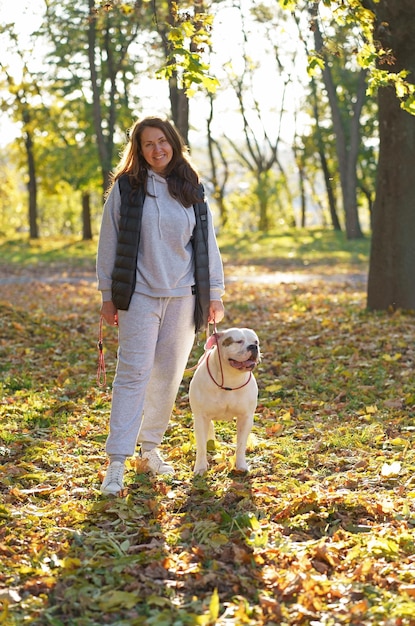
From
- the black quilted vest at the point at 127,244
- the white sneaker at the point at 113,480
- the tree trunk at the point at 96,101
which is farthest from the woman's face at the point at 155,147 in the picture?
the tree trunk at the point at 96,101

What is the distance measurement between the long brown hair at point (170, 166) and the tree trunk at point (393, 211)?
20.9 feet

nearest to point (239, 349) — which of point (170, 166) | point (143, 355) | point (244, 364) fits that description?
point (244, 364)

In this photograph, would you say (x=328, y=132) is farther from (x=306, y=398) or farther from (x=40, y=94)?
(x=306, y=398)

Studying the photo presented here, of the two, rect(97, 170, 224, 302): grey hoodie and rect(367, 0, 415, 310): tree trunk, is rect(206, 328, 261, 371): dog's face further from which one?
rect(367, 0, 415, 310): tree trunk

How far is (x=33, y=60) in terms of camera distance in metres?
30.9

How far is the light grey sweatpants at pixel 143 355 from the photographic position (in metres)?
5.46

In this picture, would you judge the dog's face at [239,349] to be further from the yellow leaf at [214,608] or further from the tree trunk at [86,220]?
the tree trunk at [86,220]

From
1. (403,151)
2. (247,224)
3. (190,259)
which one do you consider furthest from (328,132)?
(190,259)

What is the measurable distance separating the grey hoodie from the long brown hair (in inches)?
2.2

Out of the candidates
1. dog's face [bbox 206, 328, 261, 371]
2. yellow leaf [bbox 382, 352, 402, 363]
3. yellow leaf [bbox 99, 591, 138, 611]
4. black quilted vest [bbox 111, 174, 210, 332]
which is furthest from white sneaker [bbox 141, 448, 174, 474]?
yellow leaf [bbox 382, 352, 402, 363]

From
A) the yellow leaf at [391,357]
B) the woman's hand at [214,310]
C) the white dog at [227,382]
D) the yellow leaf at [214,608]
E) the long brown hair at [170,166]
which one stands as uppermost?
the long brown hair at [170,166]

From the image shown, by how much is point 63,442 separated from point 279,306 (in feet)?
26.6

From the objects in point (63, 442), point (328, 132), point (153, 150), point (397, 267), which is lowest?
point (63, 442)

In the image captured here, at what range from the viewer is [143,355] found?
5.48 metres
